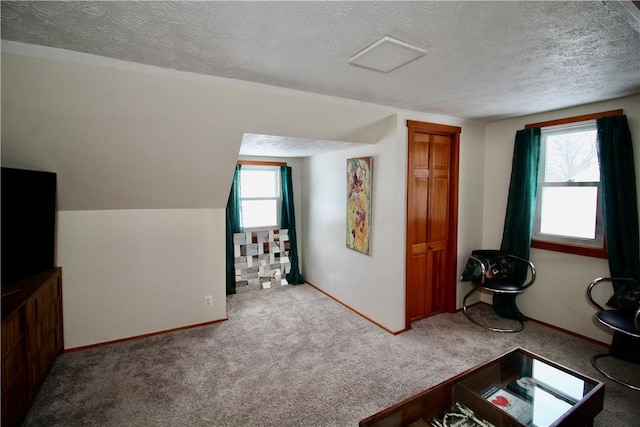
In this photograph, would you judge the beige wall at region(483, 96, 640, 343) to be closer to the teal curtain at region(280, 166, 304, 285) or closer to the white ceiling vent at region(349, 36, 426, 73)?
the white ceiling vent at region(349, 36, 426, 73)

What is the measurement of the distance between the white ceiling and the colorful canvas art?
117cm

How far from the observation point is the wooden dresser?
5.72 ft

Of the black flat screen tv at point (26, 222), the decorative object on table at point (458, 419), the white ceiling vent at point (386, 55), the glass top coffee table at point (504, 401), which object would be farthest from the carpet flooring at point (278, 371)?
the white ceiling vent at point (386, 55)

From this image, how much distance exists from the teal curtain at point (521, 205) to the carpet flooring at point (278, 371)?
0.29 m

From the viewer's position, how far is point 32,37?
1623mm

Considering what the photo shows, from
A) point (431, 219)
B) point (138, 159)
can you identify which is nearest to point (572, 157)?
point (431, 219)

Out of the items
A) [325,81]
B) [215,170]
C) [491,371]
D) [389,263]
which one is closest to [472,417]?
[491,371]

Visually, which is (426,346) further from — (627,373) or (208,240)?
(208,240)

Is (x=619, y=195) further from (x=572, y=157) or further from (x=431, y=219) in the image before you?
(x=431, y=219)

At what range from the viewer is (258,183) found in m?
4.67

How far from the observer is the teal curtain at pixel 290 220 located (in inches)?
186

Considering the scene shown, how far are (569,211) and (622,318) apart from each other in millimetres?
1102

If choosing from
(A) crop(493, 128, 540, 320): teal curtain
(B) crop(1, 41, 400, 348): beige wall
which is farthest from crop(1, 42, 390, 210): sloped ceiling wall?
(A) crop(493, 128, 540, 320): teal curtain

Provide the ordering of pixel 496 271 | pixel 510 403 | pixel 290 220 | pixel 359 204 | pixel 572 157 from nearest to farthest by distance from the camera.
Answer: pixel 510 403 < pixel 572 157 < pixel 496 271 < pixel 359 204 < pixel 290 220
